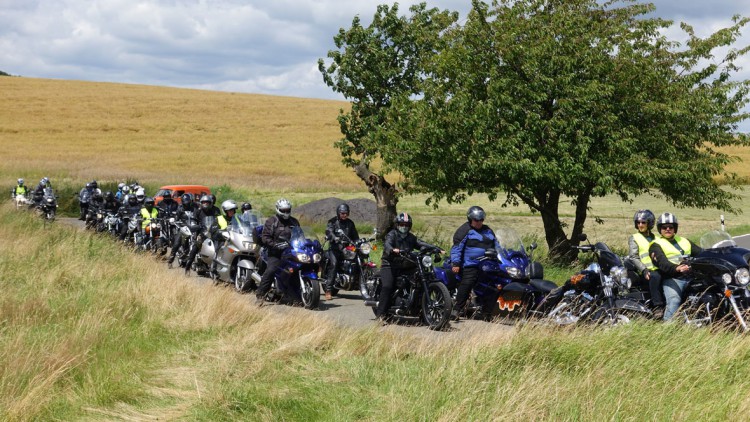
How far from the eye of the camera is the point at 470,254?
10844 mm

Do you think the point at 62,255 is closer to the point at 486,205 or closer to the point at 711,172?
the point at 711,172

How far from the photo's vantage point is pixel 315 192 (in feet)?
147

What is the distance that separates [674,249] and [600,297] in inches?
40.4

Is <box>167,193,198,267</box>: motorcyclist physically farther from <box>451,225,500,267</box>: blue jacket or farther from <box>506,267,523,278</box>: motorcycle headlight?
<box>506,267,523,278</box>: motorcycle headlight

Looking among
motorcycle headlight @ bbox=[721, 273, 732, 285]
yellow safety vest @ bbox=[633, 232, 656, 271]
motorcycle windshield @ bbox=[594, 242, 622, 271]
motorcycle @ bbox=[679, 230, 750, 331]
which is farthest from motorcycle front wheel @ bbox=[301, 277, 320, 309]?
motorcycle headlight @ bbox=[721, 273, 732, 285]

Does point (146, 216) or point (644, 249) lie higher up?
point (644, 249)

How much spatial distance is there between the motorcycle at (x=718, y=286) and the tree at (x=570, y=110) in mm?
7686

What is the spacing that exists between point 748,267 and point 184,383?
588 cm

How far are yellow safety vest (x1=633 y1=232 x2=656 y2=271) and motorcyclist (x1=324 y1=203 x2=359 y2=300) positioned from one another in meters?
5.66

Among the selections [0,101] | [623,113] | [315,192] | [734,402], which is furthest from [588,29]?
[0,101]

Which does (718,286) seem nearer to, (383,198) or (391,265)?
(391,265)

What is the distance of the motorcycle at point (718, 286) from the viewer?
8227 millimetres

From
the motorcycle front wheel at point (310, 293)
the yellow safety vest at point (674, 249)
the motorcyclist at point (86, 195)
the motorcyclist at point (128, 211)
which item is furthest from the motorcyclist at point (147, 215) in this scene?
the yellow safety vest at point (674, 249)

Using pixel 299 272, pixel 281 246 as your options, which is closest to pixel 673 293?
pixel 299 272
